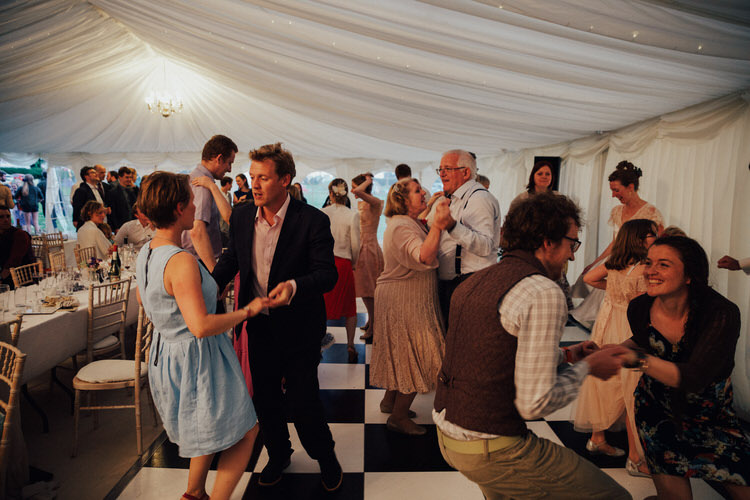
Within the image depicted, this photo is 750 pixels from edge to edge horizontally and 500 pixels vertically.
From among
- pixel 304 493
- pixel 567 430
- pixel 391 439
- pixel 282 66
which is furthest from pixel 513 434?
pixel 282 66

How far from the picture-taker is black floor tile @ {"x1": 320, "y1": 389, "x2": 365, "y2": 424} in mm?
2881

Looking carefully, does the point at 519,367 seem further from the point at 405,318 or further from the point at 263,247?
the point at 405,318

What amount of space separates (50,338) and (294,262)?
6.59 ft

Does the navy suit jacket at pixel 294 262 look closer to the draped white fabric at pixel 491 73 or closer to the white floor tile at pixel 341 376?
the draped white fabric at pixel 491 73

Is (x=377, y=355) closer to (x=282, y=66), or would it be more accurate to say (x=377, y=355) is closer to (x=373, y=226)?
(x=373, y=226)

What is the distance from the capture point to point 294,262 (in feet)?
6.35

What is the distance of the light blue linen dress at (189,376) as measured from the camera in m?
1.59

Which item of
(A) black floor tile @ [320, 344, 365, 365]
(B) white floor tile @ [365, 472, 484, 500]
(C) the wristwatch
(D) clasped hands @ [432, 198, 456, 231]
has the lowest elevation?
(B) white floor tile @ [365, 472, 484, 500]

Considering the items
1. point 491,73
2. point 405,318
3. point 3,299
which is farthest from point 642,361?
point 3,299

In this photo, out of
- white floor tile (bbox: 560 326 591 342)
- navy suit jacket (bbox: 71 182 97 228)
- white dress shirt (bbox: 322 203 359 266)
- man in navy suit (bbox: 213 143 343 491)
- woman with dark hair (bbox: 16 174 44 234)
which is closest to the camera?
man in navy suit (bbox: 213 143 343 491)

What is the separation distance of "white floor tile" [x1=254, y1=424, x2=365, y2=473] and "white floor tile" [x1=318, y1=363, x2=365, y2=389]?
1.93ft

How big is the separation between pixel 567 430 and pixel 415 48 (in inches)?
107

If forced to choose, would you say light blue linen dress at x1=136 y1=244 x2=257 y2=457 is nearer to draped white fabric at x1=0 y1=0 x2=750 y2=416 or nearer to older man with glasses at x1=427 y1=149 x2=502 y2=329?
older man with glasses at x1=427 y1=149 x2=502 y2=329

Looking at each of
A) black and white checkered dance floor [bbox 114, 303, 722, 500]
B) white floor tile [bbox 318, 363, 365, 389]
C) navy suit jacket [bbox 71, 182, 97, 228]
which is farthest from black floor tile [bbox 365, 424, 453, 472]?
navy suit jacket [bbox 71, 182, 97, 228]
